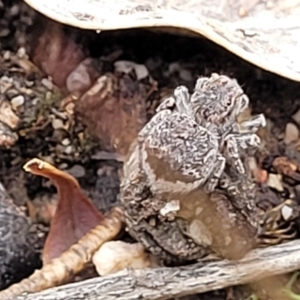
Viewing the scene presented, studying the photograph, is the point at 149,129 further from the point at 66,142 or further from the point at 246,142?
the point at 66,142

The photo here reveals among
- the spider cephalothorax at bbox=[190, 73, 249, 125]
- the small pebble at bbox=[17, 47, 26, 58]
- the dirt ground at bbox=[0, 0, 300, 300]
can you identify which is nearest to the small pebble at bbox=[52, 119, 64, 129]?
the dirt ground at bbox=[0, 0, 300, 300]

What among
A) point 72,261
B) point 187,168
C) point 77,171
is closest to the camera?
point 187,168

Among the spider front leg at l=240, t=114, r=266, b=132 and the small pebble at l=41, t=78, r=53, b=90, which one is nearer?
the spider front leg at l=240, t=114, r=266, b=132

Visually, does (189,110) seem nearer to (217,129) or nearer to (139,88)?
(217,129)

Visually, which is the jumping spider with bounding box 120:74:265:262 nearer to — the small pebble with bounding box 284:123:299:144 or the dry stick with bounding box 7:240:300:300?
the dry stick with bounding box 7:240:300:300

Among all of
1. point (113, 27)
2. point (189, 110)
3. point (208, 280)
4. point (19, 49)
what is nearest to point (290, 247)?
point (208, 280)

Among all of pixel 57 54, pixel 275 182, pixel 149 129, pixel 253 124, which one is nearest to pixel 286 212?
pixel 275 182

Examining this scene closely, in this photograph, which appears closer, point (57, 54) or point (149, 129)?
point (149, 129)
